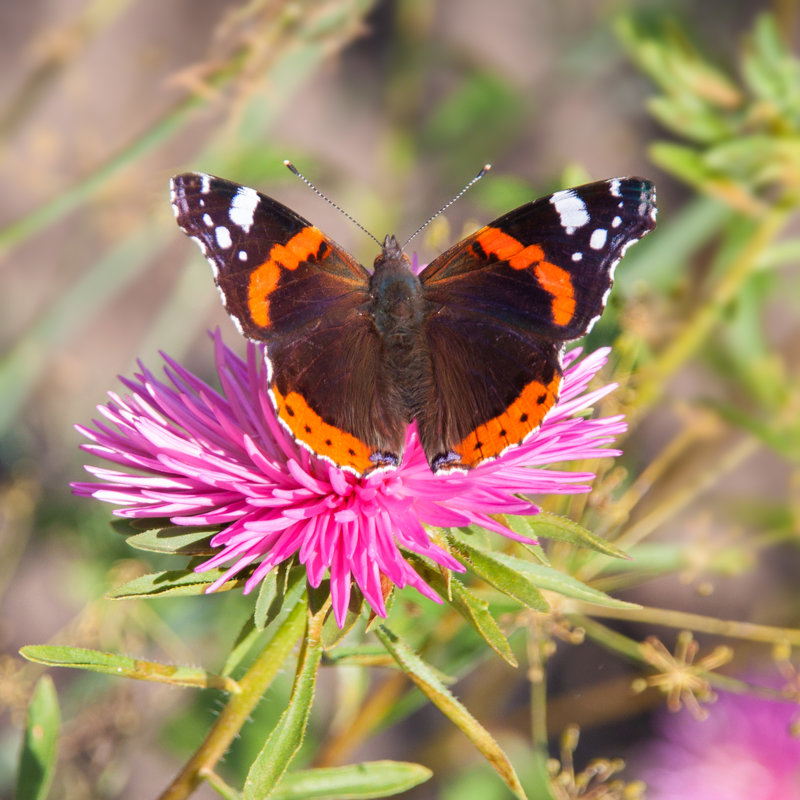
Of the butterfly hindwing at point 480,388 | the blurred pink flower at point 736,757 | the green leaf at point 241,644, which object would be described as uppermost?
the butterfly hindwing at point 480,388

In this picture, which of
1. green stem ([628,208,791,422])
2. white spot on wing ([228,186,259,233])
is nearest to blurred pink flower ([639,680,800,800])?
green stem ([628,208,791,422])

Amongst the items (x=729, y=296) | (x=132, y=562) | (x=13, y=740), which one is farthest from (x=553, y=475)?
(x=13, y=740)

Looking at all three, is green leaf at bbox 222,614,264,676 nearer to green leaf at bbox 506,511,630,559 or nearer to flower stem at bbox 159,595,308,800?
flower stem at bbox 159,595,308,800

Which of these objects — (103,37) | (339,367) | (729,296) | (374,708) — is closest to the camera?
(339,367)

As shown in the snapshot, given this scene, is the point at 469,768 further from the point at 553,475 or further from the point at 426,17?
the point at 426,17

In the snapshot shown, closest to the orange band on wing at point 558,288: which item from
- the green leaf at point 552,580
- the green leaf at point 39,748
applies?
the green leaf at point 552,580

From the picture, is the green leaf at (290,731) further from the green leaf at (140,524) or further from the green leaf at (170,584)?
the green leaf at (140,524)

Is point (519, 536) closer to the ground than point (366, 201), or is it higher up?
closer to the ground
